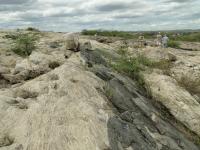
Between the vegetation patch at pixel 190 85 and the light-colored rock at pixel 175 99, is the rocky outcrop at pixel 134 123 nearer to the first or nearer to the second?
the light-colored rock at pixel 175 99

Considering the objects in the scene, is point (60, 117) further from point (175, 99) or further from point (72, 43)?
point (72, 43)

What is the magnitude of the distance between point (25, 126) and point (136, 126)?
13.1 ft

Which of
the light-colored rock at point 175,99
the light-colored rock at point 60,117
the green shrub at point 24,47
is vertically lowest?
the light-colored rock at point 175,99

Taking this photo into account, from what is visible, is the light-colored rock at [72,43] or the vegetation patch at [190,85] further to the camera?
the light-colored rock at [72,43]

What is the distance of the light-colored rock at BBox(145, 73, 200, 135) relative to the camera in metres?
16.8

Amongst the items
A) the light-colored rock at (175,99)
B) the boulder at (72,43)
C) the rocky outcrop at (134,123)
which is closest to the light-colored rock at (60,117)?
the rocky outcrop at (134,123)

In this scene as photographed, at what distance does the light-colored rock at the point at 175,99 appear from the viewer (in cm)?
1681

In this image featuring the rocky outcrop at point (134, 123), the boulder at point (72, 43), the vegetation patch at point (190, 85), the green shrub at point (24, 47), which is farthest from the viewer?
the green shrub at point (24, 47)

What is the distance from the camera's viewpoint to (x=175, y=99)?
17953 mm

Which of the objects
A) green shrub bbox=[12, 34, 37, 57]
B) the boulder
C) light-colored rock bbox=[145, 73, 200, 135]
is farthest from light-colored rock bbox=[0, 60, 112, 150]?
green shrub bbox=[12, 34, 37, 57]

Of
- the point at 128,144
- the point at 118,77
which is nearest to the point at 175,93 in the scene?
the point at 118,77

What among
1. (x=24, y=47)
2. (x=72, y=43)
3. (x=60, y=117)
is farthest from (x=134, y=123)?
(x=24, y=47)

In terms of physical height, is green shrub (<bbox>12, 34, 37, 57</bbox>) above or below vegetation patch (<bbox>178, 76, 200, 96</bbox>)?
above

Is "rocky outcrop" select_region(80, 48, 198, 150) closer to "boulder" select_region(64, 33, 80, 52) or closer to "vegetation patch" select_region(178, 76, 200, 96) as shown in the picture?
"vegetation patch" select_region(178, 76, 200, 96)
